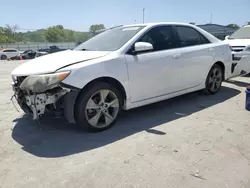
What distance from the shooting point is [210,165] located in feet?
8.71

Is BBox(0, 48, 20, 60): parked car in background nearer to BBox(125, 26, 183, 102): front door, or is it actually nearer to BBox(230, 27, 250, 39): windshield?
BBox(230, 27, 250, 39): windshield

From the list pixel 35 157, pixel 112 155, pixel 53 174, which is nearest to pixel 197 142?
pixel 112 155

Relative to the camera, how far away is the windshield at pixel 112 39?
3.94m

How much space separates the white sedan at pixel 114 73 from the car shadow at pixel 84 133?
0.24 metres

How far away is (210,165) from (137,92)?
1631 millimetres

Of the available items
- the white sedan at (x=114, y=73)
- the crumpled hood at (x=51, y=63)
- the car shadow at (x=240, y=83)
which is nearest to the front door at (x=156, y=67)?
the white sedan at (x=114, y=73)

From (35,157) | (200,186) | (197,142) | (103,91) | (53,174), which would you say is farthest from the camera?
(103,91)

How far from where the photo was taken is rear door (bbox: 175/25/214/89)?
4.57 m

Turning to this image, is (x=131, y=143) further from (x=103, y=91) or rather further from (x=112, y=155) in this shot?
(x=103, y=91)

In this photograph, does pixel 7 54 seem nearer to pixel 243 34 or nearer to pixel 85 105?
pixel 243 34

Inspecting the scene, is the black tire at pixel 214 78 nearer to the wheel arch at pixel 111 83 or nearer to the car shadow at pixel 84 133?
the car shadow at pixel 84 133

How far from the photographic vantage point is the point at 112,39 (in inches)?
164

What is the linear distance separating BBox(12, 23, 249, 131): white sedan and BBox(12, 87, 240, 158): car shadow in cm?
24

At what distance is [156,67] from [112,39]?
899mm
